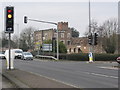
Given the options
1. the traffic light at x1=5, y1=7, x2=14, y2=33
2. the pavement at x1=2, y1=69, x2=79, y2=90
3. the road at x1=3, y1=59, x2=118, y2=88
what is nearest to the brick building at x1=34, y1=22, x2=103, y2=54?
the road at x1=3, y1=59, x2=118, y2=88

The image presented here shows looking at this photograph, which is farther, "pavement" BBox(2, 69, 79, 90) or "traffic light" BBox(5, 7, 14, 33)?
"traffic light" BBox(5, 7, 14, 33)

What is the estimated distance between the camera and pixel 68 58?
5238 centimetres

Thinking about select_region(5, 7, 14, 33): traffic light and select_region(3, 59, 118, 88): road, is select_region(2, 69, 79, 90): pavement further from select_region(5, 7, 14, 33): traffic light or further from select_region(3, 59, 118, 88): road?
select_region(5, 7, 14, 33): traffic light

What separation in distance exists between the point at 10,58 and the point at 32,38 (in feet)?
293

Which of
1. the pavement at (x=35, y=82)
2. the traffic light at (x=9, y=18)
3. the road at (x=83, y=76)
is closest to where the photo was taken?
the pavement at (x=35, y=82)

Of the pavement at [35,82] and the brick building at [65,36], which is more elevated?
the brick building at [65,36]

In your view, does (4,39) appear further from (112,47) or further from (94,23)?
(112,47)

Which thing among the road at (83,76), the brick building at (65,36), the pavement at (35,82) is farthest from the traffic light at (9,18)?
the brick building at (65,36)

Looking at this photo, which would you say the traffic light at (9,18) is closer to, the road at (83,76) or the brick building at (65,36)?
the road at (83,76)

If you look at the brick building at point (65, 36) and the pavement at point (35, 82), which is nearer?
the pavement at point (35, 82)

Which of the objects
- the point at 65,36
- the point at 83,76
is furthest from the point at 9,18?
the point at 65,36

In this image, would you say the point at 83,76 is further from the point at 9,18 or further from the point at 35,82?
the point at 9,18

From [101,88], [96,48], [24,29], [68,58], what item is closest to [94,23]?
[96,48]

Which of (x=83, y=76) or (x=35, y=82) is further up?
(x=35, y=82)
